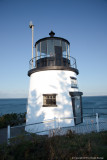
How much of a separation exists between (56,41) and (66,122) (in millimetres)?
6469

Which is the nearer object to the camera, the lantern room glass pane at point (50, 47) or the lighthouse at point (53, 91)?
the lighthouse at point (53, 91)

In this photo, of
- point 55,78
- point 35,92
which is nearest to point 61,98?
point 55,78

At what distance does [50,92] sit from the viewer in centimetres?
848

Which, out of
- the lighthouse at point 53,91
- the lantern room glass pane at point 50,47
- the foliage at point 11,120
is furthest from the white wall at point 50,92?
the foliage at point 11,120

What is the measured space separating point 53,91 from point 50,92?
24 centimetres

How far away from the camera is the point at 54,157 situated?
377 cm

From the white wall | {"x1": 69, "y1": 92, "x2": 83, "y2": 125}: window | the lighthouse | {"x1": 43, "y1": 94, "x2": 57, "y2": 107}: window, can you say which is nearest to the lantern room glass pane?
the lighthouse

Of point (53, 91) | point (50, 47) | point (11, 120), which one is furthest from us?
point (11, 120)

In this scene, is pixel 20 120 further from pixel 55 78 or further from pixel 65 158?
pixel 65 158

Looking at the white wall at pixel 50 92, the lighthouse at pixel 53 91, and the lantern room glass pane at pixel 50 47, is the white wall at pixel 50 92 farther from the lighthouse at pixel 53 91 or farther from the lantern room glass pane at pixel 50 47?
the lantern room glass pane at pixel 50 47

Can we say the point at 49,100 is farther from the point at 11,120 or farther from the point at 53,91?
the point at 11,120

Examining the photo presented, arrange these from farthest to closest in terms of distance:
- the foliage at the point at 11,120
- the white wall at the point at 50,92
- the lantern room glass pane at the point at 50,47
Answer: the foliage at the point at 11,120 → the lantern room glass pane at the point at 50,47 → the white wall at the point at 50,92

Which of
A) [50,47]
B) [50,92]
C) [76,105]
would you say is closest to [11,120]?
[50,92]

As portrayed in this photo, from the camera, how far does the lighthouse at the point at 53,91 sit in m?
8.33
